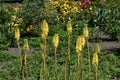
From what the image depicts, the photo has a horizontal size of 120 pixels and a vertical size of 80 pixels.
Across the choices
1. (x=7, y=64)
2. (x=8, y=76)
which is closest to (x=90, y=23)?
(x=7, y=64)

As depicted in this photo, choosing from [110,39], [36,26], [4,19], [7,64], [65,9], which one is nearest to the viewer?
[7,64]

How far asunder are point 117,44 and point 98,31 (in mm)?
924

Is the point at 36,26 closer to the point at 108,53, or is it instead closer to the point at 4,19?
the point at 4,19

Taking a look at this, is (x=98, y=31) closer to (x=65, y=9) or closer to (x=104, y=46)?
(x=104, y=46)

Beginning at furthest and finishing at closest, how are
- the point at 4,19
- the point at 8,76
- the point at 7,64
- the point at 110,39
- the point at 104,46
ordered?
the point at 4,19 → the point at 110,39 → the point at 104,46 → the point at 7,64 → the point at 8,76

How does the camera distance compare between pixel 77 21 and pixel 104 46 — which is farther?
pixel 77 21

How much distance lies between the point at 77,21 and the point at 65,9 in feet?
3.79

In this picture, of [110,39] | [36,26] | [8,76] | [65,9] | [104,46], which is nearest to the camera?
[8,76]

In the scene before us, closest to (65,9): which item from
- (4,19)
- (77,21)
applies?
(77,21)

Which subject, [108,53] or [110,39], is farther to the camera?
[110,39]

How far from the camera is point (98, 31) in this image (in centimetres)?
1005

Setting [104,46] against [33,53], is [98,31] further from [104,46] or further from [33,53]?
[33,53]

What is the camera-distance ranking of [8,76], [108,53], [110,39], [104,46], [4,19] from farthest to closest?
[4,19], [110,39], [104,46], [108,53], [8,76]

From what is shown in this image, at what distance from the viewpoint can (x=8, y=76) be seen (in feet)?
21.6
